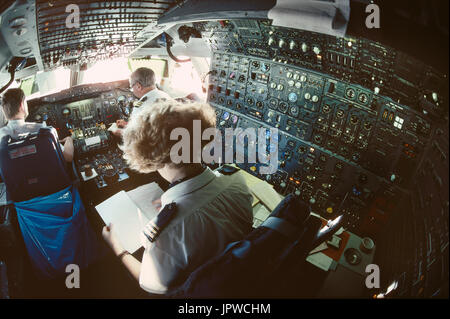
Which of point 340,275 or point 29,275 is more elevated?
point 340,275

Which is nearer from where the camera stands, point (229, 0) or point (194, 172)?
point (194, 172)

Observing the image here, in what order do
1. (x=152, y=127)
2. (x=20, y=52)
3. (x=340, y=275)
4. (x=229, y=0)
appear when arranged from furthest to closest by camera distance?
(x=229, y=0) < (x=20, y=52) < (x=340, y=275) < (x=152, y=127)

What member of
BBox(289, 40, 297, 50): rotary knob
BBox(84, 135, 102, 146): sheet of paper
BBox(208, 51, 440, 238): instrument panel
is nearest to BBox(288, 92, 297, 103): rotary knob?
BBox(208, 51, 440, 238): instrument panel

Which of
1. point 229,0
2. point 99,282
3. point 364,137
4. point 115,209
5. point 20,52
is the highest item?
point 229,0

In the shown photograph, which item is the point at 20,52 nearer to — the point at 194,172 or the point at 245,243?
the point at 194,172

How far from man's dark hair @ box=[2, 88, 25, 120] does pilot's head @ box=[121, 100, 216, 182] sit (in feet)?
5.14

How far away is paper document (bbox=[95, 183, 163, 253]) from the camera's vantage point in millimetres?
1560

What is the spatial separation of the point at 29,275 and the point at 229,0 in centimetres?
317

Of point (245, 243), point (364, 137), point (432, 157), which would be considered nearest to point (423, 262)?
point (432, 157)

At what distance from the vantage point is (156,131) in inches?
44.5

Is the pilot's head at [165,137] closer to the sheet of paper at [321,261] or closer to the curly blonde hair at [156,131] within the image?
the curly blonde hair at [156,131]

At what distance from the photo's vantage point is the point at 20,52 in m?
1.67

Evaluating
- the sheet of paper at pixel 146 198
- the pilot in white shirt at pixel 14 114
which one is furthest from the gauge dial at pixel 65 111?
the sheet of paper at pixel 146 198

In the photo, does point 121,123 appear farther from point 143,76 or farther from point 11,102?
point 11,102
